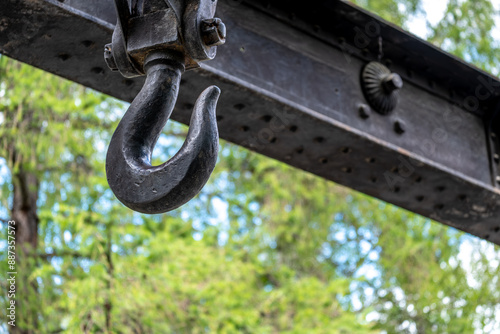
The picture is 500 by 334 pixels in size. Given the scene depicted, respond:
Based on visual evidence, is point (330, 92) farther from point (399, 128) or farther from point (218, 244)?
point (218, 244)

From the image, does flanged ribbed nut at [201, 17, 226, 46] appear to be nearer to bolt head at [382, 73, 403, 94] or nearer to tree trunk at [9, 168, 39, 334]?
bolt head at [382, 73, 403, 94]

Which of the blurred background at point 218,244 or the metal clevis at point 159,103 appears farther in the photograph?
the blurred background at point 218,244

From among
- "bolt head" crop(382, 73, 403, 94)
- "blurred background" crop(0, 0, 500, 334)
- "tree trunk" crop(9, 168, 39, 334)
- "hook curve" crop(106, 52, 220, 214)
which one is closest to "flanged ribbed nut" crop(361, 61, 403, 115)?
"bolt head" crop(382, 73, 403, 94)

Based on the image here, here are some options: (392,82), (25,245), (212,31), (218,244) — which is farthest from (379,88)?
(218,244)

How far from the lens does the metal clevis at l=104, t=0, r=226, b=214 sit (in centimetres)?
98

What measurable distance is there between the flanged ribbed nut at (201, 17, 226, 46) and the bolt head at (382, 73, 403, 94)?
3.08ft

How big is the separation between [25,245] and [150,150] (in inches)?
164

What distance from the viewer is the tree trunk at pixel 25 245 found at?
4.48 meters

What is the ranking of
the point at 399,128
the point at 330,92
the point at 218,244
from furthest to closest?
the point at 218,244 < the point at 399,128 < the point at 330,92

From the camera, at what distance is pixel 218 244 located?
22.9ft

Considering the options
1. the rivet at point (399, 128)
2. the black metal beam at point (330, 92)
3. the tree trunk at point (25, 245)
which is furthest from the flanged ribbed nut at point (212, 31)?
the tree trunk at point (25, 245)

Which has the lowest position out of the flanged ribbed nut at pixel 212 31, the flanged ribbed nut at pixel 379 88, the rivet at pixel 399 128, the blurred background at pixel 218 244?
the blurred background at pixel 218 244

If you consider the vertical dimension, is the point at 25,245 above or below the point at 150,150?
below

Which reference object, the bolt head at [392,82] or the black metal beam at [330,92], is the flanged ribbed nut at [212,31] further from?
the bolt head at [392,82]
